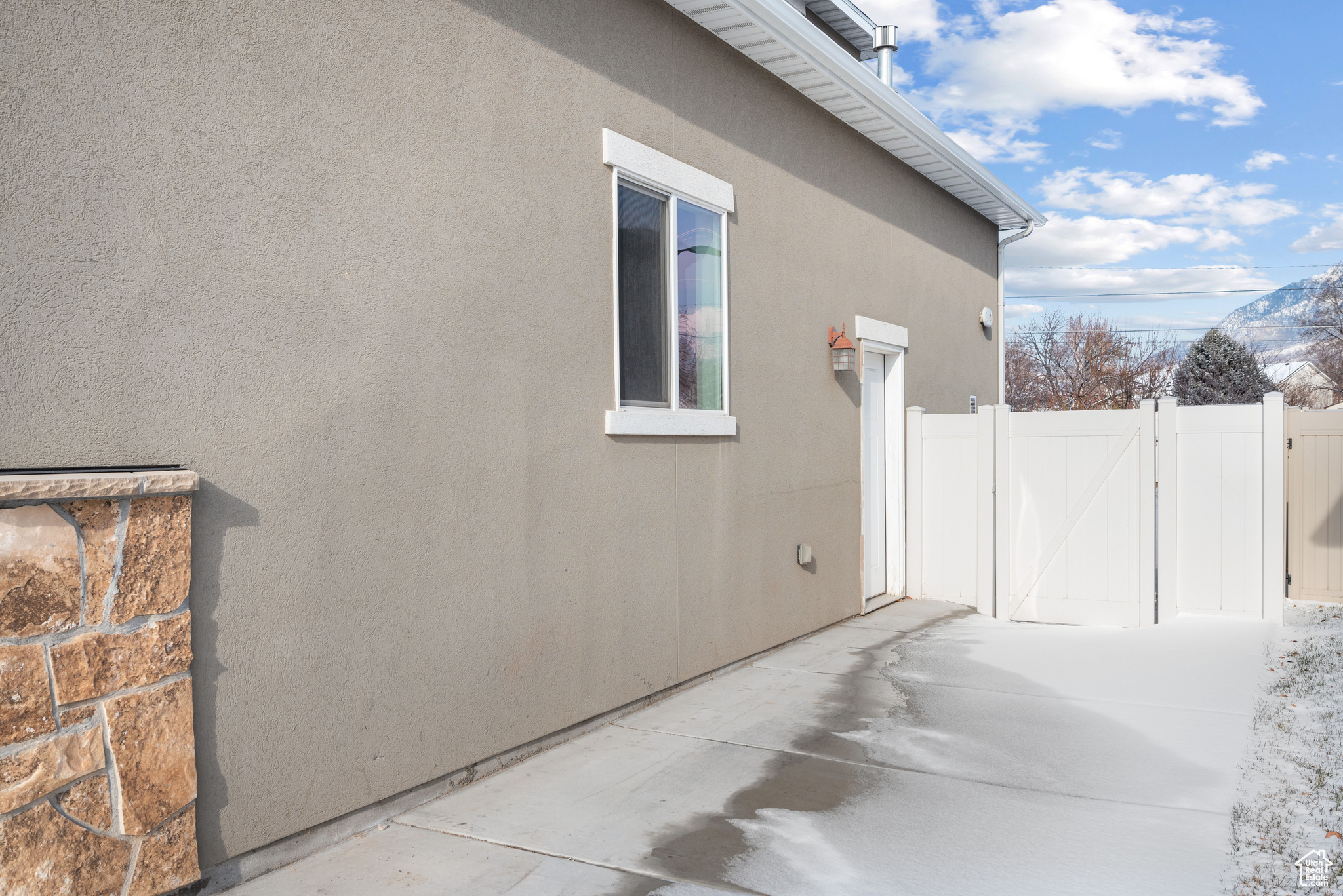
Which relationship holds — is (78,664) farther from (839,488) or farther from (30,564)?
(839,488)

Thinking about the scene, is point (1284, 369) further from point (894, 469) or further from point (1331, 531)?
point (894, 469)

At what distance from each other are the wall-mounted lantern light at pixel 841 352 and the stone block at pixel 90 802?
231 inches

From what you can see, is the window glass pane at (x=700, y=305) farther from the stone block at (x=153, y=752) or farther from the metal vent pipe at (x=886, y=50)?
the metal vent pipe at (x=886, y=50)

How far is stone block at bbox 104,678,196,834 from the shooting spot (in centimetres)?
262

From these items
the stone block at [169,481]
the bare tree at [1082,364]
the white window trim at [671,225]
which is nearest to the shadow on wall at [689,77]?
the white window trim at [671,225]

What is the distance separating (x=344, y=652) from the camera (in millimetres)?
3410

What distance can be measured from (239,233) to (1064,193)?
2598 inches

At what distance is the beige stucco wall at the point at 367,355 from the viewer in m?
2.67

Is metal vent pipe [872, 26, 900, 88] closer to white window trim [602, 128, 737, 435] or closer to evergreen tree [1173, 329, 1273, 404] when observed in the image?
white window trim [602, 128, 737, 435]

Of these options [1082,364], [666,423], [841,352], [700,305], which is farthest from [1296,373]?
[666,423]

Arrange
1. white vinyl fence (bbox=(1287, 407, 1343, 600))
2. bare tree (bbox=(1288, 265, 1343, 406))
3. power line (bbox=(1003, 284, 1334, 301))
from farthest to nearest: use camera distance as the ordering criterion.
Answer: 1. bare tree (bbox=(1288, 265, 1343, 406))
2. power line (bbox=(1003, 284, 1334, 301))
3. white vinyl fence (bbox=(1287, 407, 1343, 600))

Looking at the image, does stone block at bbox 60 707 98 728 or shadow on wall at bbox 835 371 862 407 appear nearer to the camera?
stone block at bbox 60 707 98 728

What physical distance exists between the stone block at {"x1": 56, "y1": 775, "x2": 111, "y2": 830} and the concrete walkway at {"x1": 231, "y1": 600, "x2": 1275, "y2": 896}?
60 centimetres

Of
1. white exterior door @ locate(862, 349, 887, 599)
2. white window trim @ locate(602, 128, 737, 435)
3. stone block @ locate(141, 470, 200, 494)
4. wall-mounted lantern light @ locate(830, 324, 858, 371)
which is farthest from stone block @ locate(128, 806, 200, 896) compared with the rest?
white exterior door @ locate(862, 349, 887, 599)
